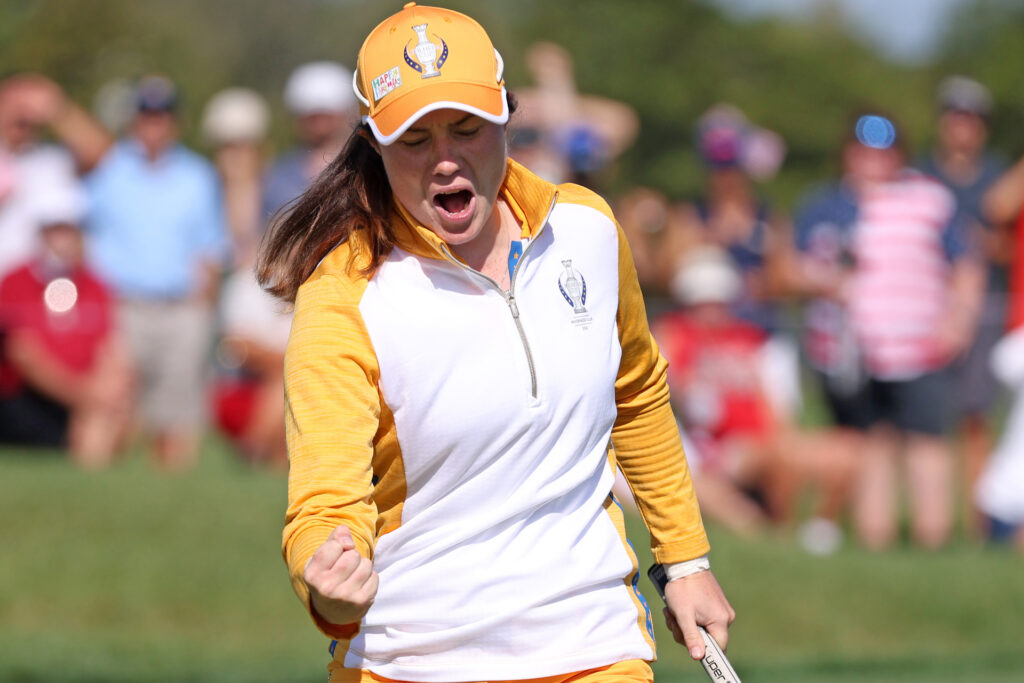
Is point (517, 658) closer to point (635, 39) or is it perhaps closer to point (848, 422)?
point (848, 422)

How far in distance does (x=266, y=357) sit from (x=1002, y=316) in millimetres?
4674

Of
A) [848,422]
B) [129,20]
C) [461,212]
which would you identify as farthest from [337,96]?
[129,20]

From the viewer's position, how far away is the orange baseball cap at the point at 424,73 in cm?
289

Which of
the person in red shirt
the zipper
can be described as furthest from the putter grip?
→ the person in red shirt

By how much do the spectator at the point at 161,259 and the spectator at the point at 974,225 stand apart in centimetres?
471

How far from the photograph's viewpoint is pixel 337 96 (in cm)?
917

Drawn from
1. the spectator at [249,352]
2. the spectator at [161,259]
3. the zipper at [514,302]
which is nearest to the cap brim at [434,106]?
the zipper at [514,302]

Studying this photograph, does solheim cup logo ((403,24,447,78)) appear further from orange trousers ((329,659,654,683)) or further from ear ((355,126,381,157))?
orange trousers ((329,659,654,683))

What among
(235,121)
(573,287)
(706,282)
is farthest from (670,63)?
(573,287)

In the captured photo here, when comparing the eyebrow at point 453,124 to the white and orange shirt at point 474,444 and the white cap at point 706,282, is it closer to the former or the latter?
the white and orange shirt at point 474,444

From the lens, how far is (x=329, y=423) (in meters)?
2.81

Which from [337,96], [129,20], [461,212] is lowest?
[461,212]

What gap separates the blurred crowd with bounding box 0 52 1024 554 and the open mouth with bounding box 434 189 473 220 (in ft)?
18.0

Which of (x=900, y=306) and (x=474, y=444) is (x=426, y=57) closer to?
(x=474, y=444)
